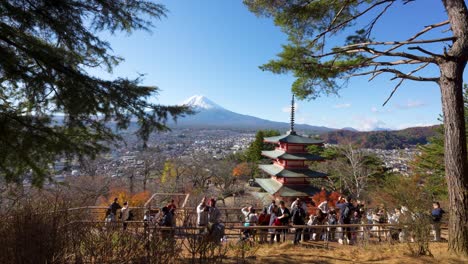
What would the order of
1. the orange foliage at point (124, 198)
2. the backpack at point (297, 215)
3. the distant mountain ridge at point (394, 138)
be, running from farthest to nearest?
the distant mountain ridge at point (394, 138), the orange foliage at point (124, 198), the backpack at point (297, 215)

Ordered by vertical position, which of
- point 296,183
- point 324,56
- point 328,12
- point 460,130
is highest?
point 328,12

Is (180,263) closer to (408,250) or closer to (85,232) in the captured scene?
(85,232)

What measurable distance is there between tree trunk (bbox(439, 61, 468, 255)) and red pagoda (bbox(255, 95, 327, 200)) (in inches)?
464

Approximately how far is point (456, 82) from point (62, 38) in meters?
7.09

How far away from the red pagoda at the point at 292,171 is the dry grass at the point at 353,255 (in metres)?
10.7

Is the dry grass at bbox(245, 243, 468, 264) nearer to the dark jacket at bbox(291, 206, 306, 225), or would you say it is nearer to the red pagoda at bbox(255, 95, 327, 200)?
the dark jacket at bbox(291, 206, 306, 225)

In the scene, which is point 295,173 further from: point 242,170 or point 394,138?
point 394,138

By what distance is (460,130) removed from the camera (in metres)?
5.52

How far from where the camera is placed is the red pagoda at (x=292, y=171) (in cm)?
1750

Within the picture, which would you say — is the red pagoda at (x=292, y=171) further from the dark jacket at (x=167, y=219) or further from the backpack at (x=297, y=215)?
the dark jacket at (x=167, y=219)

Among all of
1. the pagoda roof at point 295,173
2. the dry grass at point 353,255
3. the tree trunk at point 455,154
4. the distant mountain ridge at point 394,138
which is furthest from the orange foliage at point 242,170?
the tree trunk at point 455,154

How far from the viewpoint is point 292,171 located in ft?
→ 59.3

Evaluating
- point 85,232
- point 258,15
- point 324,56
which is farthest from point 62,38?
point 324,56

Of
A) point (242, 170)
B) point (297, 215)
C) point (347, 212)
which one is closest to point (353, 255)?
point (297, 215)
